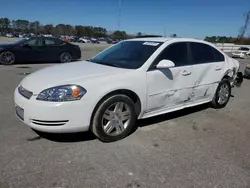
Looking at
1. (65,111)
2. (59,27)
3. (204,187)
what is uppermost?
(59,27)

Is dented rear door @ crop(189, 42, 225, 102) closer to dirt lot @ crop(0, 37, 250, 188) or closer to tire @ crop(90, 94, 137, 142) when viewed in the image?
dirt lot @ crop(0, 37, 250, 188)

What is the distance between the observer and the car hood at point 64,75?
3260 mm

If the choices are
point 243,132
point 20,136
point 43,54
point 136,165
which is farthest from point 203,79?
point 43,54

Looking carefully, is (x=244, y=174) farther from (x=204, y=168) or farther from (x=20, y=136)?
(x=20, y=136)

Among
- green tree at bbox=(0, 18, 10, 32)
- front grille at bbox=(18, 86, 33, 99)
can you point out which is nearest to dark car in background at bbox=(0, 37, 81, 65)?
front grille at bbox=(18, 86, 33, 99)

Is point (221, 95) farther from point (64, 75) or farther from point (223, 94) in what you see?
point (64, 75)

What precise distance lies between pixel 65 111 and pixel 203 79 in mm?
2845

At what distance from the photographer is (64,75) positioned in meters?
3.49

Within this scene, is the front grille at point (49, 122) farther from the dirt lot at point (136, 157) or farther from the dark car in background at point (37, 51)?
the dark car in background at point (37, 51)

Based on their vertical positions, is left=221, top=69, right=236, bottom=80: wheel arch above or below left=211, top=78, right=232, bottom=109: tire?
above

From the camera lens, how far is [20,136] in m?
3.62

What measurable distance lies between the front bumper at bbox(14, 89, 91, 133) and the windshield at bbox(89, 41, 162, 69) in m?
1.11

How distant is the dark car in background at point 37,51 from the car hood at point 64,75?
28.4ft

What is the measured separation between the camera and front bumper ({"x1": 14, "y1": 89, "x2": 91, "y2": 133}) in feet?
10.1
